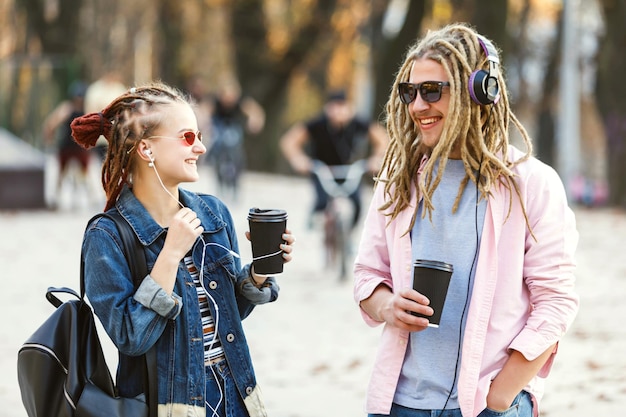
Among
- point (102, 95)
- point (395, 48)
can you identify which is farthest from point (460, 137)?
point (395, 48)

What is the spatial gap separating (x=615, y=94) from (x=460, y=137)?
55.3ft

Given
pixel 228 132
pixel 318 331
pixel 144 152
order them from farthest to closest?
pixel 228 132 < pixel 318 331 < pixel 144 152

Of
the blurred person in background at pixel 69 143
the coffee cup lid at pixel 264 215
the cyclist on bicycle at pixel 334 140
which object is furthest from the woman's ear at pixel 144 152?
the blurred person in background at pixel 69 143

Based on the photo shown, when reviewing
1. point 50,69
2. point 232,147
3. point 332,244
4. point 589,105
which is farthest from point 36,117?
point 589,105

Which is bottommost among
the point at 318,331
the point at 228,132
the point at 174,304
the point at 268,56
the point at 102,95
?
the point at 318,331

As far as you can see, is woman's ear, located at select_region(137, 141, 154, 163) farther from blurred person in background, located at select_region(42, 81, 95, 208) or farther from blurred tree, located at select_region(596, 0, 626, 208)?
blurred tree, located at select_region(596, 0, 626, 208)

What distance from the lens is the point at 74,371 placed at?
9.57 ft

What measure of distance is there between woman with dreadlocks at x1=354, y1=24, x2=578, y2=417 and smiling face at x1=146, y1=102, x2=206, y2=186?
0.60 metres

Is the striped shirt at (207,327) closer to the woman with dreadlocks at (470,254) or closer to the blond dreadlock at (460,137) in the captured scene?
the woman with dreadlocks at (470,254)

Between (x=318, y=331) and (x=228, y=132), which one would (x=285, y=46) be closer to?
(x=228, y=132)

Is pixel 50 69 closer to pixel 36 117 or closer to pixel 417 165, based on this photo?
pixel 36 117

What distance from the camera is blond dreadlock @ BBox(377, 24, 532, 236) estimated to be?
9.78ft

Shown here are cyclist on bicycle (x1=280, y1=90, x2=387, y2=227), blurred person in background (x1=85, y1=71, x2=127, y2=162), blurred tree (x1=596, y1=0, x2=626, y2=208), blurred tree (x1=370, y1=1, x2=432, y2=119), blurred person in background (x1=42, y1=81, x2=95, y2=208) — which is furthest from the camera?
blurred tree (x1=370, y1=1, x2=432, y2=119)

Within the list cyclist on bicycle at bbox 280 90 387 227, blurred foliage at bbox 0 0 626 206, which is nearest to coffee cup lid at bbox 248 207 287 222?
cyclist on bicycle at bbox 280 90 387 227
